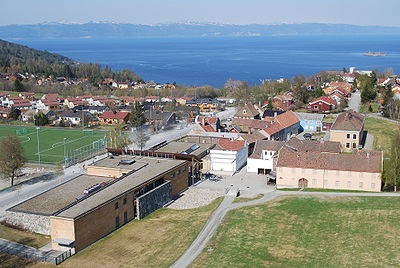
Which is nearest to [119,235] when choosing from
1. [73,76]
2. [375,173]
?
[375,173]

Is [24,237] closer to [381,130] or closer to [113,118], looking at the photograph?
[113,118]

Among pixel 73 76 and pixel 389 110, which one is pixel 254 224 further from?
pixel 73 76

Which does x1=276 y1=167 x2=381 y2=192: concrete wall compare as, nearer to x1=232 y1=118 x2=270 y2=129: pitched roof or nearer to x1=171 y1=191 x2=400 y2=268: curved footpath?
x1=171 y1=191 x2=400 y2=268: curved footpath

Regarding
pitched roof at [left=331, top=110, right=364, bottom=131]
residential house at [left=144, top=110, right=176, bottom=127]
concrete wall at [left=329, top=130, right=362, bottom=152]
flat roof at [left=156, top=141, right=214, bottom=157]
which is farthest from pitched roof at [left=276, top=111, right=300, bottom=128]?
residential house at [left=144, top=110, right=176, bottom=127]

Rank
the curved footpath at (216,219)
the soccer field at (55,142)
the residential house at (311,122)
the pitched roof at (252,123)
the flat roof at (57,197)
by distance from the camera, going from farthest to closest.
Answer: the residential house at (311,122), the pitched roof at (252,123), the soccer field at (55,142), the flat roof at (57,197), the curved footpath at (216,219)

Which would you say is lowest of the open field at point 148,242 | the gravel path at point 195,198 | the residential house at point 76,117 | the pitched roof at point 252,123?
the open field at point 148,242

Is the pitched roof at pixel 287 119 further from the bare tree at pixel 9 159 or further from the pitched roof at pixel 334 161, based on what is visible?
the bare tree at pixel 9 159

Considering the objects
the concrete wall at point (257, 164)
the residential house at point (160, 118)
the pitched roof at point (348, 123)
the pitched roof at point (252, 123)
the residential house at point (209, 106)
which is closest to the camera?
the concrete wall at point (257, 164)

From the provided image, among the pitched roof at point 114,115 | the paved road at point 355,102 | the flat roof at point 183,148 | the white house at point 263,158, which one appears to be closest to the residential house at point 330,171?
the white house at point 263,158
